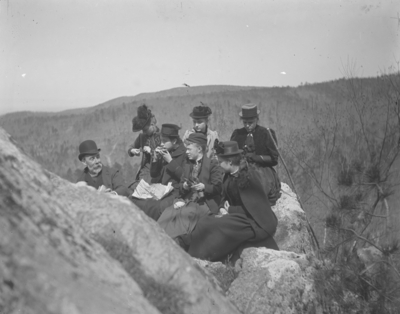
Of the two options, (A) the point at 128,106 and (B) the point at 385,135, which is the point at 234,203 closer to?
(B) the point at 385,135

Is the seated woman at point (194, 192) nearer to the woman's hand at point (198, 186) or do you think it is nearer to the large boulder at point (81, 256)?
the woman's hand at point (198, 186)

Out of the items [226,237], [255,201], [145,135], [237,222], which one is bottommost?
[226,237]

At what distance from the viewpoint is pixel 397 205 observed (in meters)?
6.59

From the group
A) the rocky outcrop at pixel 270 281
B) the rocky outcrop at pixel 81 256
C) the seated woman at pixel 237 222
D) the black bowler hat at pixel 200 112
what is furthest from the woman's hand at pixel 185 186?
the rocky outcrop at pixel 81 256

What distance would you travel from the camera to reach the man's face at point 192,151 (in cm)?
570

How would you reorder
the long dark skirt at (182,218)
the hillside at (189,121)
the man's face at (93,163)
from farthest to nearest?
the hillside at (189,121) < the man's face at (93,163) < the long dark skirt at (182,218)

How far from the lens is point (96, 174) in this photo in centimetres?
564

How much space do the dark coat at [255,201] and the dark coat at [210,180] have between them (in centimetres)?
50

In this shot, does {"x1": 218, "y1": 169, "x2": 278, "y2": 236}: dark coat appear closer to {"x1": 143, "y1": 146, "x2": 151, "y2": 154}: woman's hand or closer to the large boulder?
{"x1": 143, "y1": 146, "x2": 151, "y2": 154}: woman's hand

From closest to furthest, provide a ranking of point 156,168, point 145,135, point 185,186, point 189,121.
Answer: point 185,186, point 156,168, point 145,135, point 189,121

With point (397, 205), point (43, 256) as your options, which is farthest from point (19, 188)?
point (397, 205)

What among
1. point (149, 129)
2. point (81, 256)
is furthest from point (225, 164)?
point (81, 256)

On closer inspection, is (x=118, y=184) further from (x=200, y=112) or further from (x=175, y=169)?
(x=200, y=112)

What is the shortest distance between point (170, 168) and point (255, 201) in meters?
1.37
